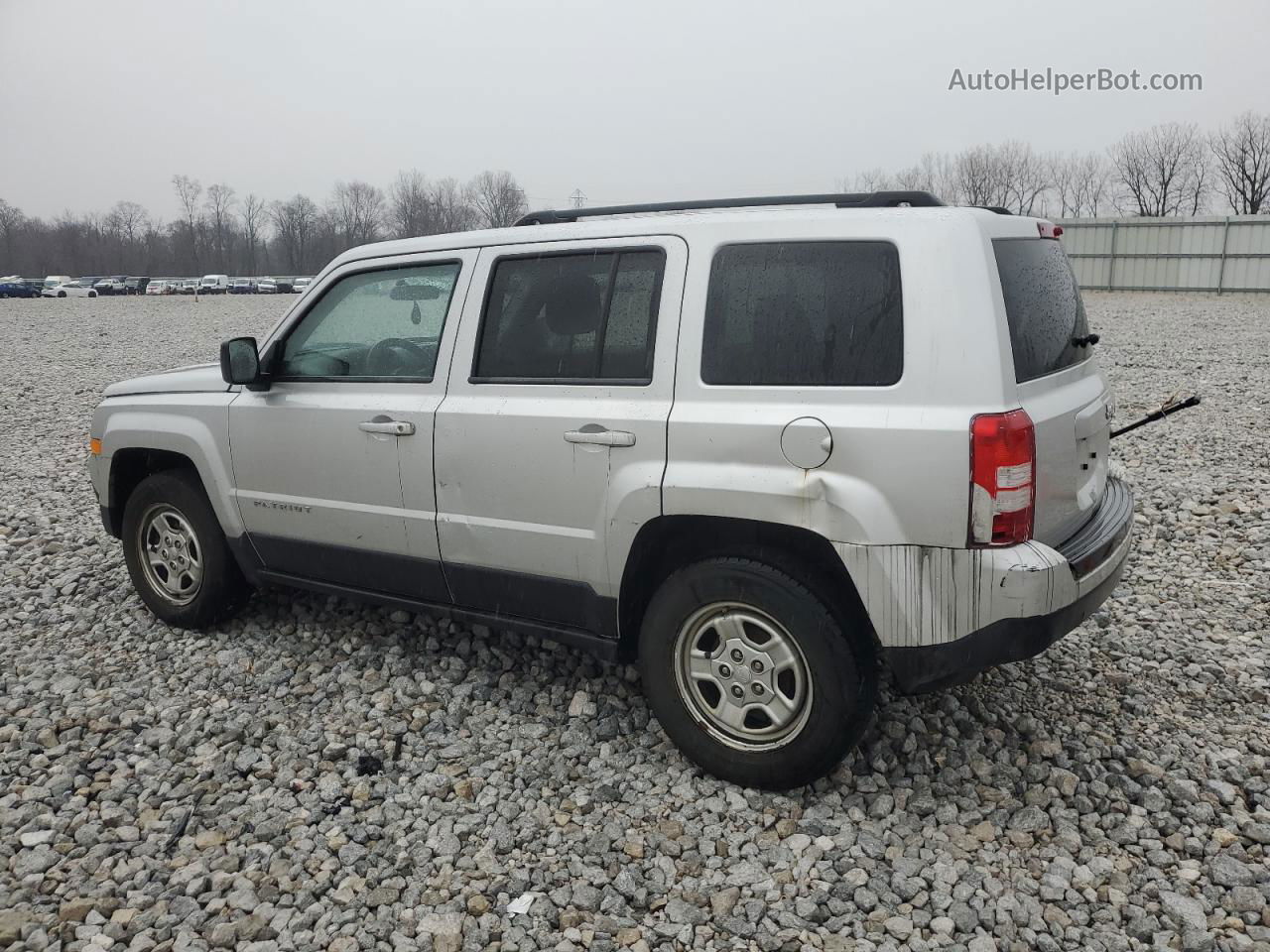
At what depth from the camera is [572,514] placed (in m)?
3.66

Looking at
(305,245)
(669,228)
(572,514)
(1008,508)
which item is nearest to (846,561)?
(1008,508)

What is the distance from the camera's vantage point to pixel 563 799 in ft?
11.7

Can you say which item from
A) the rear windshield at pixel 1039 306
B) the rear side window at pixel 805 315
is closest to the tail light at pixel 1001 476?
the rear windshield at pixel 1039 306

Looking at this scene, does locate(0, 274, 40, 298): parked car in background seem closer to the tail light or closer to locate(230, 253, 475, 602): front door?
locate(230, 253, 475, 602): front door

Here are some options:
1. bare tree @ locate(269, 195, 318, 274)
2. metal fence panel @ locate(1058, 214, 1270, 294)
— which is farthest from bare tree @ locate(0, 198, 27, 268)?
metal fence panel @ locate(1058, 214, 1270, 294)

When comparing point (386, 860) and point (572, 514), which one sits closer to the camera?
point (386, 860)

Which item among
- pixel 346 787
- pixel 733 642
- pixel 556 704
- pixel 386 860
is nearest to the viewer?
pixel 386 860

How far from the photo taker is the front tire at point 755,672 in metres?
3.25

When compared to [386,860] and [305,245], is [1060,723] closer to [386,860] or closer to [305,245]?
[386,860]

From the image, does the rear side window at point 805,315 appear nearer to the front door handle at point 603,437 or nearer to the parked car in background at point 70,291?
the front door handle at point 603,437

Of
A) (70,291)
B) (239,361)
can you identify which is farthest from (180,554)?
(70,291)

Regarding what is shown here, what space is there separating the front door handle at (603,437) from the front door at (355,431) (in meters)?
0.73

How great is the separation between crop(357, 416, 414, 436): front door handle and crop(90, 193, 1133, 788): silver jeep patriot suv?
0.02m

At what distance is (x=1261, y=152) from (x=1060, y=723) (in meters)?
64.9
